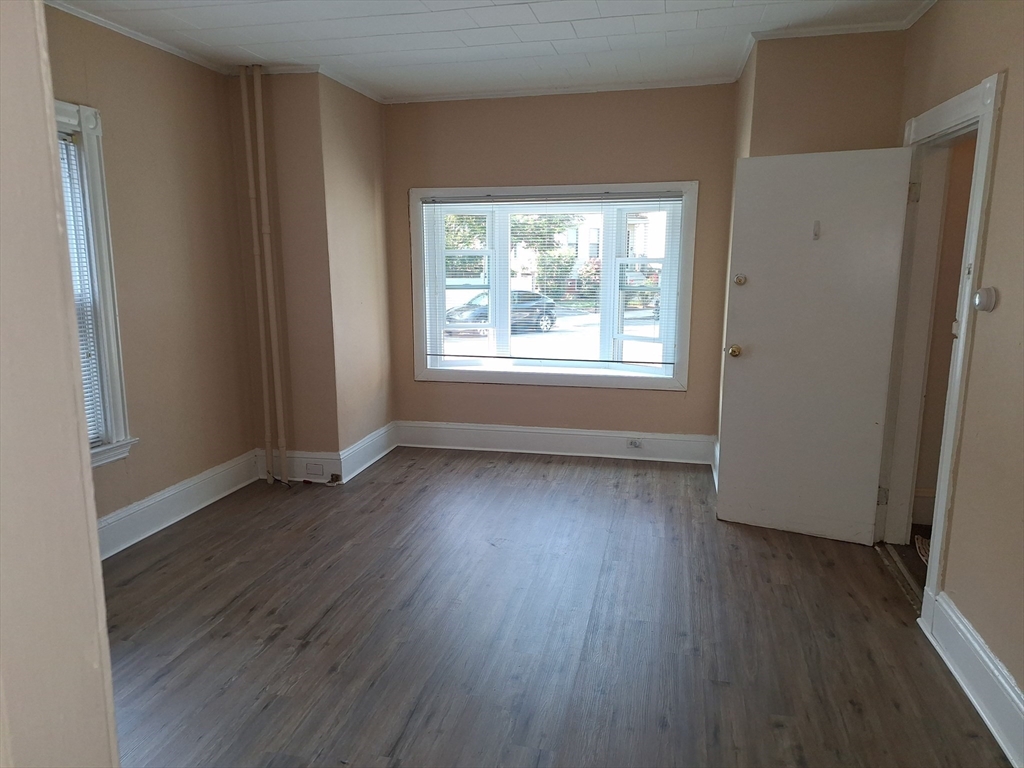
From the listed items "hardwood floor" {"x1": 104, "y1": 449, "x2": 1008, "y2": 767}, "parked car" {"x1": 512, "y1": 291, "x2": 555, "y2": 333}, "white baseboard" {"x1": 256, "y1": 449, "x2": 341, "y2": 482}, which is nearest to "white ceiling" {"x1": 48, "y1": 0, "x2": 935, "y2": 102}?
"parked car" {"x1": 512, "y1": 291, "x2": 555, "y2": 333}

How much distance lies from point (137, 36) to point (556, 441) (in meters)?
3.46

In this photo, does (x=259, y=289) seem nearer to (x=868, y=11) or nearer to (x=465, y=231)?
(x=465, y=231)

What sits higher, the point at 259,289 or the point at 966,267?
the point at 966,267

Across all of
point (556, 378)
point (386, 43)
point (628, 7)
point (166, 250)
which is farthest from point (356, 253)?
point (628, 7)

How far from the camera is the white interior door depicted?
10.3 feet

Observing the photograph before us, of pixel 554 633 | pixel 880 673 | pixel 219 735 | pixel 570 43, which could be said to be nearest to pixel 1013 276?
pixel 880 673

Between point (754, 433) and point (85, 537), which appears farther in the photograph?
point (754, 433)

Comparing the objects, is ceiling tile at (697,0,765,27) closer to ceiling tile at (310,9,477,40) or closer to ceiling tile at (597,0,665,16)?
ceiling tile at (597,0,665,16)

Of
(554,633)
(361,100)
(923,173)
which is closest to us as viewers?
(554,633)

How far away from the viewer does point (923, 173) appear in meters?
3.07

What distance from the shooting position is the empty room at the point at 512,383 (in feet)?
6.44

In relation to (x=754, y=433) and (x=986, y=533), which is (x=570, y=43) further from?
(x=986, y=533)

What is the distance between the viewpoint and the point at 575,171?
4.52 metres

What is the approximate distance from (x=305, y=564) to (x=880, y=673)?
241 cm
